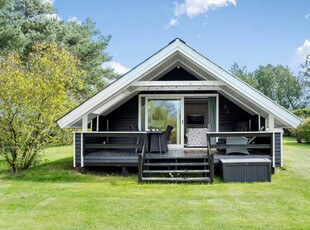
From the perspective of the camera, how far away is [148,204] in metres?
4.95

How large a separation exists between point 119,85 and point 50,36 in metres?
12.2

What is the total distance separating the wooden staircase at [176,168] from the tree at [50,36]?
11211 mm

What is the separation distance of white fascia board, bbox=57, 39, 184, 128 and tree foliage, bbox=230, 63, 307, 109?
3270 centimetres

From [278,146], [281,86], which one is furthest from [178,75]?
[281,86]

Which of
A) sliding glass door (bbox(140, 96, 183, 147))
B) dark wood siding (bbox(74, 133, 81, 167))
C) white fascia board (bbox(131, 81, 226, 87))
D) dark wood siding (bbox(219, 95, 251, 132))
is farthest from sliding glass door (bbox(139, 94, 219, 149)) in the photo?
dark wood siding (bbox(74, 133, 81, 167))

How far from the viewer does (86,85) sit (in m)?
19.9

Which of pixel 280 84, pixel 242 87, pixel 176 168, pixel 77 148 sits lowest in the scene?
pixel 176 168

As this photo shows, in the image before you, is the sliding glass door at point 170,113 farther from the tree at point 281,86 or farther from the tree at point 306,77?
the tree at point 281,86

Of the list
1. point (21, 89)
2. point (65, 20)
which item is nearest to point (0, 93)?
point (21, 89)

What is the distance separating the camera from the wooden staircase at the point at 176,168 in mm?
6609

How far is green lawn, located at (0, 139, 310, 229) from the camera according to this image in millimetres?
4066

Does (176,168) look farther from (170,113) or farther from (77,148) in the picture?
(170,113)

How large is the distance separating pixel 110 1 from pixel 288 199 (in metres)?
14.4

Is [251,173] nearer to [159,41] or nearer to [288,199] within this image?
[288,199]
